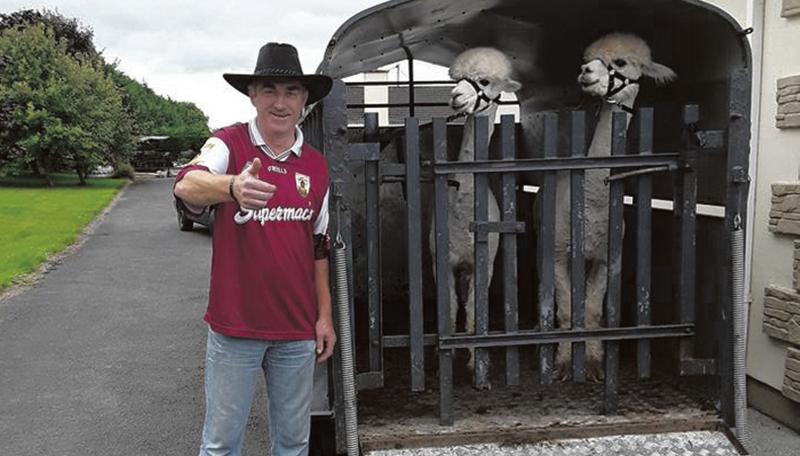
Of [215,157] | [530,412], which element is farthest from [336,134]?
[530,412]

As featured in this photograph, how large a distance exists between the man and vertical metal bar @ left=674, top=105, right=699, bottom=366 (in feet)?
5.56

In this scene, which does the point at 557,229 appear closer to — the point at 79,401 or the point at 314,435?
the point at 314,435

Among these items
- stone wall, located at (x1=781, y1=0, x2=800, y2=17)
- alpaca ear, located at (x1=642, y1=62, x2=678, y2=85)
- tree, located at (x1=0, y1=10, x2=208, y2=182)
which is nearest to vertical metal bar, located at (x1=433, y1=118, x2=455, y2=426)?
alpaca ear, located at (x1=642, y1=62, x2=678, y2=85)

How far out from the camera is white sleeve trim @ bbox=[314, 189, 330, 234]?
121 inches

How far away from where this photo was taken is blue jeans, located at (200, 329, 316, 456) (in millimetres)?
2928

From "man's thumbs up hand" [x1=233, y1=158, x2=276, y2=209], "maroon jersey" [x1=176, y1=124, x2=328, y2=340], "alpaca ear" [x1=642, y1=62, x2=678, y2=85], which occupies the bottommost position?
"maroon jersey" [x1=176, y1=124, x2=328, y2=340]

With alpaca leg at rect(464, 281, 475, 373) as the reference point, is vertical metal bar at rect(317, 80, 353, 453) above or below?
above

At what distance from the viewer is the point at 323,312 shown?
3.13 metres

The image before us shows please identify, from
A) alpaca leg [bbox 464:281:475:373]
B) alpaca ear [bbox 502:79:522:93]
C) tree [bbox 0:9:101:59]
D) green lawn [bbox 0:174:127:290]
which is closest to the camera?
alpaca ear [bbox 502:79:522:93]

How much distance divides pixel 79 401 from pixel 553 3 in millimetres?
4464

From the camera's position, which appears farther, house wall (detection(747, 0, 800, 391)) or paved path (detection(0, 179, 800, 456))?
paved path (detection(0, 179, 800, 456))

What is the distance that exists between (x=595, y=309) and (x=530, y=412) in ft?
2.62

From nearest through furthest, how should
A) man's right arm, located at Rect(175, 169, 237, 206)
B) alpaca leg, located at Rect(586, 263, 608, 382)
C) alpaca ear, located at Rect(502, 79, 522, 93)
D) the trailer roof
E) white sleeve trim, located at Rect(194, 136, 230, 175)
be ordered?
man's right arm, located at Rect(175, 169, 237, 206)
white sleeve trim, located at Rect(194, 136, 230, 175)
the trailer roof
alpaca ear, located at Rect(502, 79, 522, 93)
alpaca leg, located at Rect(586, 263, 608, 382)

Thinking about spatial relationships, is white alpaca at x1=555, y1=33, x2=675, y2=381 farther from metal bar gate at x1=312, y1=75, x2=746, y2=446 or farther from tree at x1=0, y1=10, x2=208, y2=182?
tree at x1=0, y1=10, x2=208, y2=182
